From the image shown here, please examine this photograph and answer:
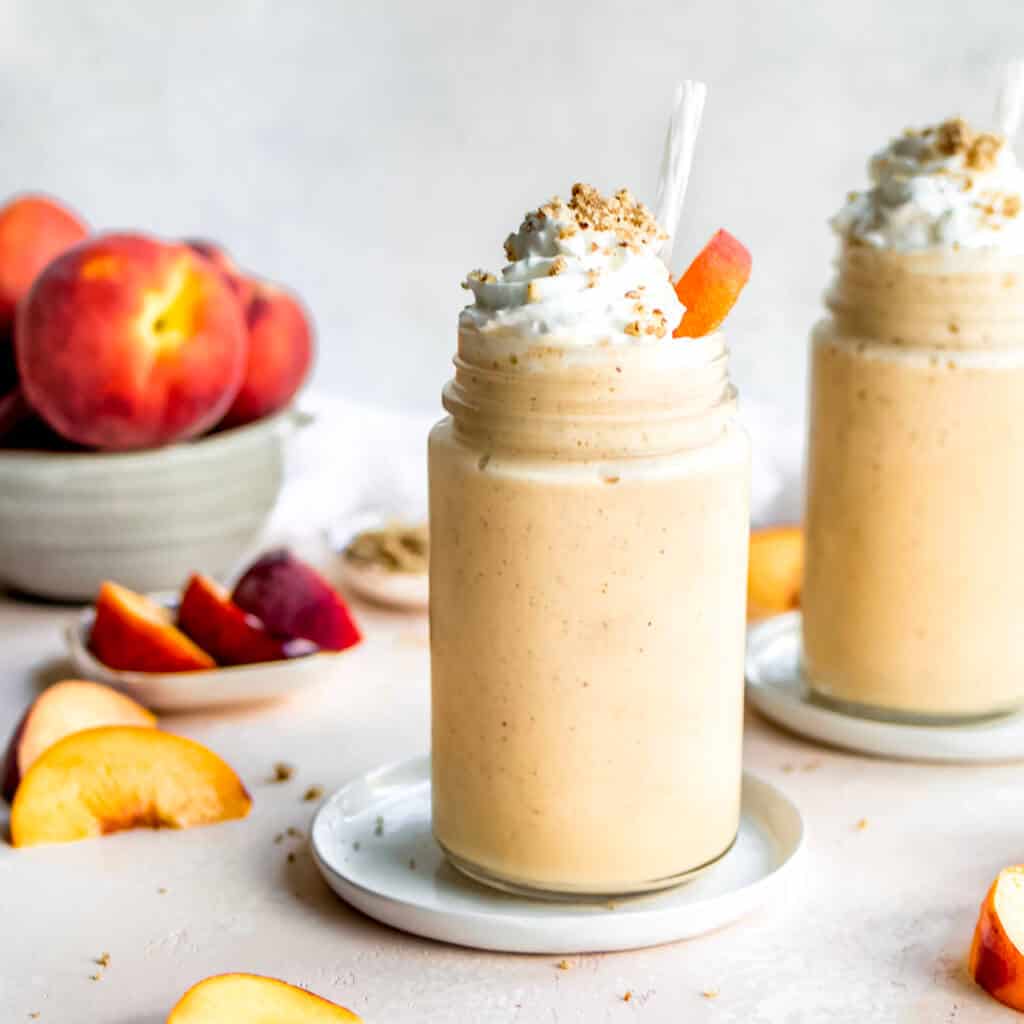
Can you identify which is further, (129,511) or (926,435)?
(129,511)

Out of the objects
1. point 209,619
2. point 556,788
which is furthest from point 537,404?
point 209,619

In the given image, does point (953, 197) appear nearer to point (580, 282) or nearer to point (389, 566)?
point (580, 282)

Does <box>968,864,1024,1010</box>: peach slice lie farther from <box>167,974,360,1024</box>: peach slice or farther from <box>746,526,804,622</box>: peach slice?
<box>746,526,804,622</box>: peach slice

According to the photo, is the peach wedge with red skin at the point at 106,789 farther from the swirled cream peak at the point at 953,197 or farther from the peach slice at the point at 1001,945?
the swirled cream peak at the point at 953,197

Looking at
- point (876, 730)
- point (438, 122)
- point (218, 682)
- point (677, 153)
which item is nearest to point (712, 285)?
point (677, 153)

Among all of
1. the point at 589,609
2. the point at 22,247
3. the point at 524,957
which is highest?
the point at 22,247

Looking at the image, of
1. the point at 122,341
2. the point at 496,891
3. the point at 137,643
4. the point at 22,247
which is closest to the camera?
the point at 496,891

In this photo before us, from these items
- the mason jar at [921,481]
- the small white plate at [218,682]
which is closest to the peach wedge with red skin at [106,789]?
the small white plate at [218,682]
